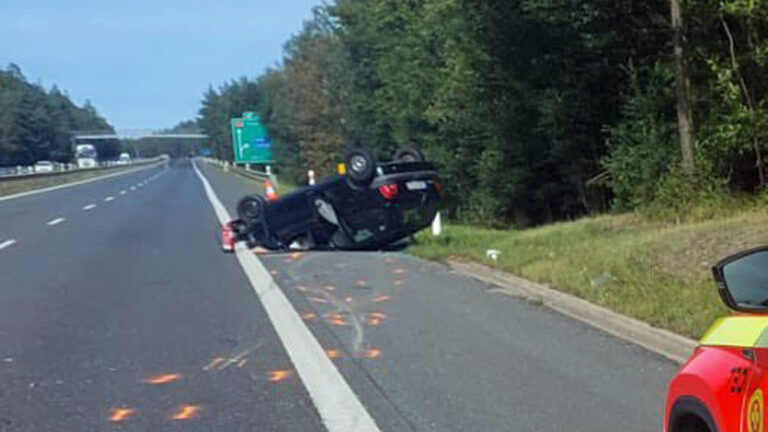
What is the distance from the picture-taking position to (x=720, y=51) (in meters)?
→ 15.7

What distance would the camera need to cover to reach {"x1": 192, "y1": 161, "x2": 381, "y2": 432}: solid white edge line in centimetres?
579

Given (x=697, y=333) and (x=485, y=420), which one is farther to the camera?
(x=697, y=333)

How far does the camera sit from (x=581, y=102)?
62.6ft

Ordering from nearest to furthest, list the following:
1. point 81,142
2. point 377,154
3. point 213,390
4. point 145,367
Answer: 1. point 213,390
2. point 145,367
3. point 377,154
4. point 81,142

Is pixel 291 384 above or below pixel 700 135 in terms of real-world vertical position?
below

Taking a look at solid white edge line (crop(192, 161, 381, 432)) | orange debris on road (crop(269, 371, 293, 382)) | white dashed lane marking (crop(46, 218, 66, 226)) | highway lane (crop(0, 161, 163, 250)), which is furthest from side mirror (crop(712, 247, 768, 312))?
white dashed lane marking (crop(46, 218, 66, 226))

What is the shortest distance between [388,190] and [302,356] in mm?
7669

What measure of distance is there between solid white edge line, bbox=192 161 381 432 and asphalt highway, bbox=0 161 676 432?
25mm

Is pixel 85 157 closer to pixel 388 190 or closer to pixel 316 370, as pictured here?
pixel 388 190

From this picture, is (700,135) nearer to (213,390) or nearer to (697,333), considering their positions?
(697,333)

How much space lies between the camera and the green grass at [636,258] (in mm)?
8492

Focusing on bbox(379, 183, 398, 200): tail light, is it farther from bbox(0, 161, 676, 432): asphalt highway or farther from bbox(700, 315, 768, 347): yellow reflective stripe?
bbox(700, 315, 768, 347): yellow reflective stripe

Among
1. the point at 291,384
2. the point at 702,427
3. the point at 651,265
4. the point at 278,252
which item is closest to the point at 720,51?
the point at 651,265

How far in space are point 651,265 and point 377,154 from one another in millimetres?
25384
